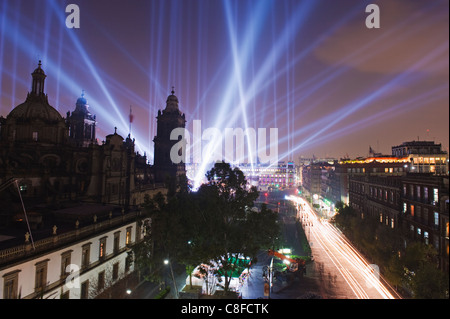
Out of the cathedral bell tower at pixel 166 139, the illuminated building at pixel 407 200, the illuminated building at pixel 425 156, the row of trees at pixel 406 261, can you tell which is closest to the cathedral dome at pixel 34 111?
the cathedral bell tower at pixel 166 139

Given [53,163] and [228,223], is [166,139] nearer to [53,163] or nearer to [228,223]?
[53,163]

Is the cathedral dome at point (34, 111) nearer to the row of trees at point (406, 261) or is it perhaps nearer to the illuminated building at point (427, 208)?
the row of trees at point (406, 261)

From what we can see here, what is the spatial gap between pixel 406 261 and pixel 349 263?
609 inches

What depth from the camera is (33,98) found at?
47.3m

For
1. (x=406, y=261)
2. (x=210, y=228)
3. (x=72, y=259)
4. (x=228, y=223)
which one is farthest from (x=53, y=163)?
(x=406, y=261)

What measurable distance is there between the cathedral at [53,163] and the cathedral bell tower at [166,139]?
7.90 meters

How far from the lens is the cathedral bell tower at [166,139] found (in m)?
62.6

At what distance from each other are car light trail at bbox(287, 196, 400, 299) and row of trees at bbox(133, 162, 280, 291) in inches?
554

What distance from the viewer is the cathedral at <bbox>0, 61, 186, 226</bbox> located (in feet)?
127

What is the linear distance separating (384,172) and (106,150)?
74.3 m

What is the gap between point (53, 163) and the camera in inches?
1734

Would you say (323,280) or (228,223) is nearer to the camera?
(228,223)

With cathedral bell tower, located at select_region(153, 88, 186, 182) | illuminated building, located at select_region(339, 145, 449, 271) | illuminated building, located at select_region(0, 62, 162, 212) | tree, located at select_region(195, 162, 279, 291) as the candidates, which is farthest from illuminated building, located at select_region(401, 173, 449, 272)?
cathedral bell tower, located at select_region(153, 88, 186, 182)

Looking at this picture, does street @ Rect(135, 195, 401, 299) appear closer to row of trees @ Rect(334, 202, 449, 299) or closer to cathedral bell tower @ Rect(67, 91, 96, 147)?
row of trees @ Rect(334, 202, 449, 299)
